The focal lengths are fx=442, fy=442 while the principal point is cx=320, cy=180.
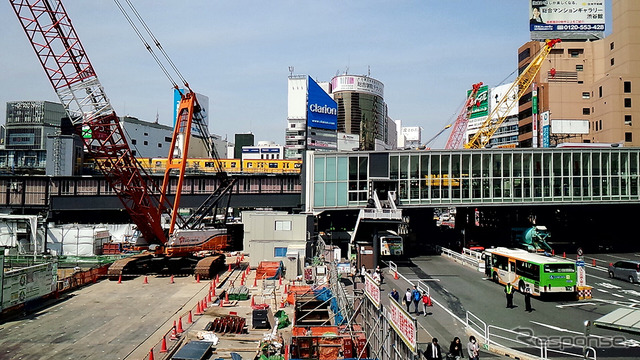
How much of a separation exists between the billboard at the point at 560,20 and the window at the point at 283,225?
235 feet

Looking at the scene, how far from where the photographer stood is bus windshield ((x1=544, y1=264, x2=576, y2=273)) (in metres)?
25.3

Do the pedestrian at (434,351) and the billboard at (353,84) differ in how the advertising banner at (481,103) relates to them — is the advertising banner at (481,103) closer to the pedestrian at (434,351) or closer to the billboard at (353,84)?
the billboard at (353,84)

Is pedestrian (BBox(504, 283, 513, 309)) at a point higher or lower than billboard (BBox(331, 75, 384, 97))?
lower

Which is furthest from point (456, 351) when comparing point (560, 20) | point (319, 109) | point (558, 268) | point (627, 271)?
point (319, 109)

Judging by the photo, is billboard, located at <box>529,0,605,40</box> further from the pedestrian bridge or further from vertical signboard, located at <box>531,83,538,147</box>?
the pedestrian bridge

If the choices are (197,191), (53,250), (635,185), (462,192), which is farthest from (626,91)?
(53,250)

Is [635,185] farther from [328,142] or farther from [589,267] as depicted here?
[328,142]

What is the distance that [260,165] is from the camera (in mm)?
92250

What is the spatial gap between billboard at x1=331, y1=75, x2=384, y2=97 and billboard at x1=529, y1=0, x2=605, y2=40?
103 meters

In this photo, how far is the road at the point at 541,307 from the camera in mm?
18578

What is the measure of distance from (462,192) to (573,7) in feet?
213

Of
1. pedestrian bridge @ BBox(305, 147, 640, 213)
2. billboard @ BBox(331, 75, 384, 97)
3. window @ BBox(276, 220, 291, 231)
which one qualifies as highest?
billboard @ BBox(331, 75, 384, 97)

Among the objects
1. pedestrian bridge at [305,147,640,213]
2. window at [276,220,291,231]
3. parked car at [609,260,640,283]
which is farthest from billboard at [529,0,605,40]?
window at [276,220,291,231]

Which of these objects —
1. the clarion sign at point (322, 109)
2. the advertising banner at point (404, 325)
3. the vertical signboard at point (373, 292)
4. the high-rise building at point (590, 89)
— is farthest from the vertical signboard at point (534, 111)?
the advertising banner at point (404, 325)
